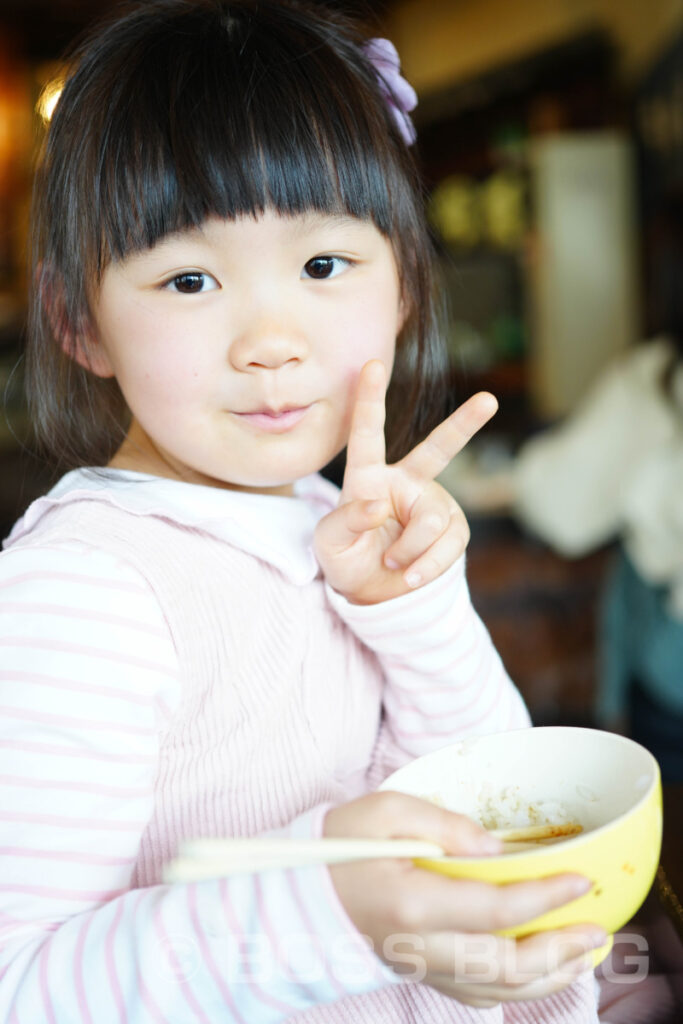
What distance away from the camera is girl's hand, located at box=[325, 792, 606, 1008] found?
457 millimetres

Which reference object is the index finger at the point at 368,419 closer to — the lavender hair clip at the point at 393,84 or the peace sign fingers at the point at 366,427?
the peace sign fingers at the point at 366,427

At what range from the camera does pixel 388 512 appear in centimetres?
71

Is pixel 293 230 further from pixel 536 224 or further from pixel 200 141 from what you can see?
pixel 536 224

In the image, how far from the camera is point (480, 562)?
263cm

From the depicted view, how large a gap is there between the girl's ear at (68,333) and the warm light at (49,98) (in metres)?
0.13

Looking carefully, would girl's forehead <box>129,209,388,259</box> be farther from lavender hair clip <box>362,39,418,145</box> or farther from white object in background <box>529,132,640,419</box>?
white object in background <box>529,132,640,419</box>

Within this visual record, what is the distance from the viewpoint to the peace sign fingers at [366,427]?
0.69 m

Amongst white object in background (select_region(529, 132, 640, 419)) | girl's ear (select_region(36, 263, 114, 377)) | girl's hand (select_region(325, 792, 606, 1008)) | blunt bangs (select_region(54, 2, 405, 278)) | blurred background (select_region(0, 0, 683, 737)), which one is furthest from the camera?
white object in background (select_region(529, 132, 640, 419))

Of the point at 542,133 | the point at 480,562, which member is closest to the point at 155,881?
the point at 480,562

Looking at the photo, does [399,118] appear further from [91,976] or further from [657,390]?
[657,390]

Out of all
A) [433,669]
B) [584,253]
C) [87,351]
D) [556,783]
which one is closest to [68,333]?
[87,351]

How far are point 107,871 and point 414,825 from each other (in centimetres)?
20

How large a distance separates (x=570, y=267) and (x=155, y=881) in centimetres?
347

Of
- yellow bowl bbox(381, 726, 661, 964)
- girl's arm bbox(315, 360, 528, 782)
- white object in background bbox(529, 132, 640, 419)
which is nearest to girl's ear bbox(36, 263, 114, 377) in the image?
girl's arm bbox(315, 360, 528, 782)
